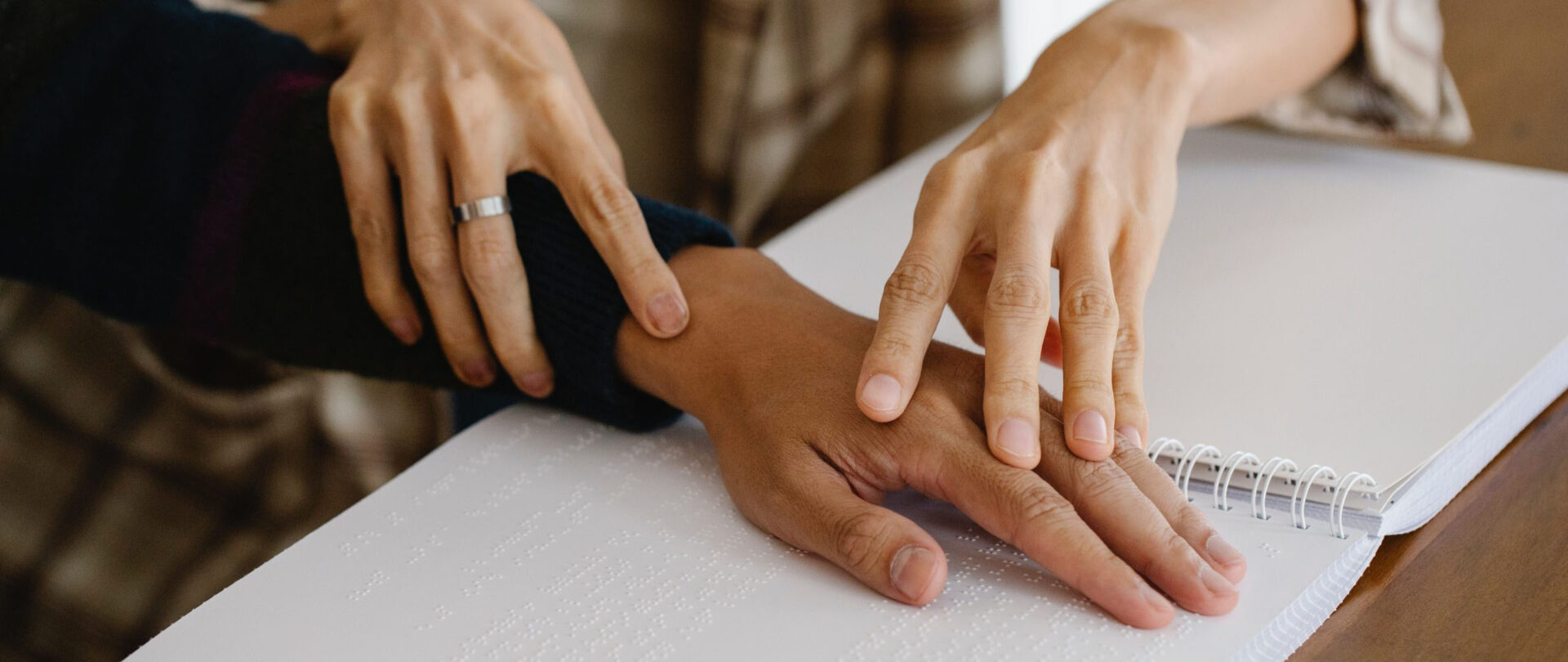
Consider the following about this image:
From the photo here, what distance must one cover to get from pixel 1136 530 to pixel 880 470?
0.12 metres

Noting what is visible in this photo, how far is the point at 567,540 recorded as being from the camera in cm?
56

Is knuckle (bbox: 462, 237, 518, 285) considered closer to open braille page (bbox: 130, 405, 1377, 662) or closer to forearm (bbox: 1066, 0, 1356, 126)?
open braille page (bbox: 130, 405, 1377, 662)

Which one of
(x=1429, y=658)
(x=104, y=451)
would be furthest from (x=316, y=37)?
(x=1429, y=658)

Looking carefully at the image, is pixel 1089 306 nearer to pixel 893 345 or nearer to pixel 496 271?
pixel 893 345

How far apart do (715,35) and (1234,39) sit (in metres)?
0.57

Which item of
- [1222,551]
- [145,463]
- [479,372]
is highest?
[1222,551]

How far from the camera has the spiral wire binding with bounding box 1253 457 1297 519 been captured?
0.54m

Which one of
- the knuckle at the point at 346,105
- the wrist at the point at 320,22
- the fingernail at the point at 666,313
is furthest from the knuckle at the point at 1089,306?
the wrist at the point at 320,22

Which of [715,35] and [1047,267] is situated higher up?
[1047,267]

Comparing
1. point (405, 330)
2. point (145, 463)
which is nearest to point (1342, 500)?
point (405, 330)

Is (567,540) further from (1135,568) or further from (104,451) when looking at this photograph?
(104,451)

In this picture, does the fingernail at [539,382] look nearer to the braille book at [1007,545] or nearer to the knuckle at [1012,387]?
the braille book at [1007,545]

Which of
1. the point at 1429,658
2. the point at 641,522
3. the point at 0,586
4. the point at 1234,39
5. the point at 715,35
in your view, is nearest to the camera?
the point at 1429,658

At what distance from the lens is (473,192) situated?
70 centimetres
